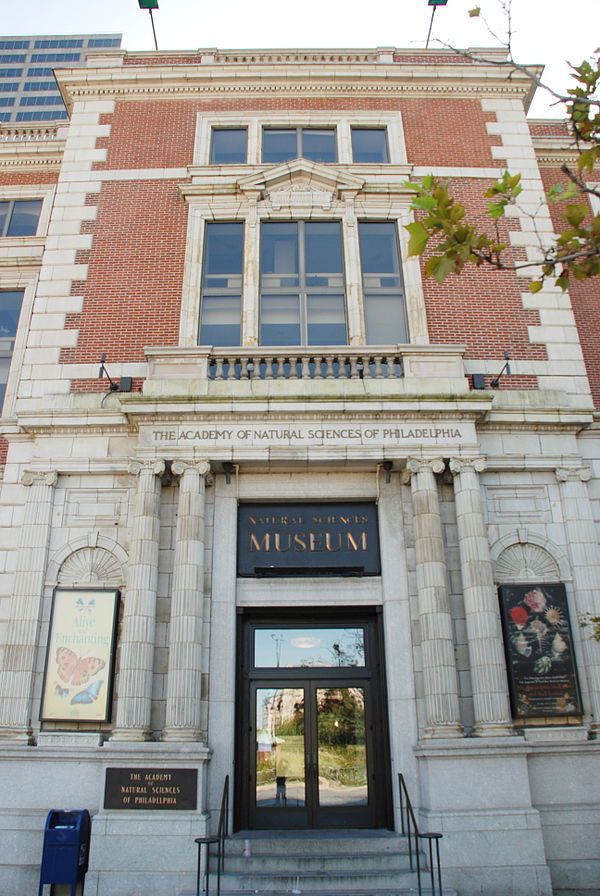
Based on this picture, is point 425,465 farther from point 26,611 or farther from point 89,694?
point 26,611

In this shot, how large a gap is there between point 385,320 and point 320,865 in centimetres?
962

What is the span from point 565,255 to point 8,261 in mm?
13021

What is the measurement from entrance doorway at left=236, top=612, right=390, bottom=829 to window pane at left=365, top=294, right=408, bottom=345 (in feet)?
18.0

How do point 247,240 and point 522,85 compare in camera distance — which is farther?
point 522,85

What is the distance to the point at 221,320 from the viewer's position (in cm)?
1409

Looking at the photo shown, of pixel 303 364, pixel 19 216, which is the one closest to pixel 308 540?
pixel 303 364

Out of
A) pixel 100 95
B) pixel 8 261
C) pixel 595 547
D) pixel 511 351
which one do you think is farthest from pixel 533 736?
pixel 100 95

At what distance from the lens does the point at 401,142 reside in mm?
15844

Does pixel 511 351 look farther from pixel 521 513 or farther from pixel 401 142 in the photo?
pixel 401 142

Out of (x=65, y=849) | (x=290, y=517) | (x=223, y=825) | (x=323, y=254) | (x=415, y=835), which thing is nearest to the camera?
(x=415, y=835)

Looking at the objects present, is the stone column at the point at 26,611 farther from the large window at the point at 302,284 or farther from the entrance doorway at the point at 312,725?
the large window at the point at 302,284

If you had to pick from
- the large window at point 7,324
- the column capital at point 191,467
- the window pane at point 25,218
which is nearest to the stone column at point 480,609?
the column capital at point 191,467

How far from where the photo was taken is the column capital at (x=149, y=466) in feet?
38.6

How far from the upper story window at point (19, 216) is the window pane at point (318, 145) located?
651 cm
